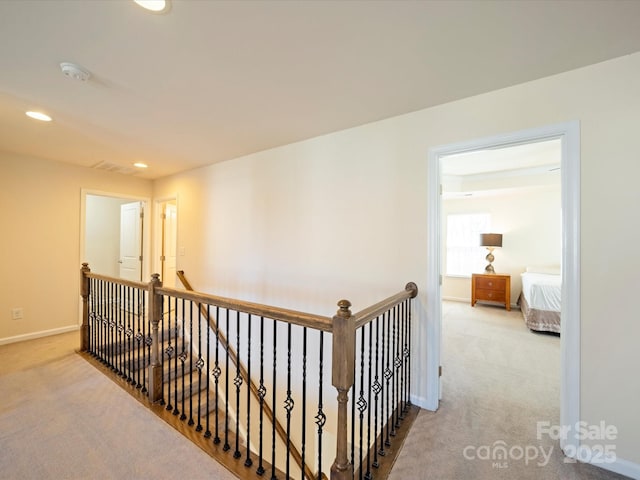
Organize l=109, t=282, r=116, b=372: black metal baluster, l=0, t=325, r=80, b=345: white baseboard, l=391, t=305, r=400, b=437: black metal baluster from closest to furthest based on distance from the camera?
l=391, t=305, r=400, b=437: black metal baluster, l=109, t=282, r=116, b=372: black metal baluster, l=0, t=325, r=80, b=345: white baseboard

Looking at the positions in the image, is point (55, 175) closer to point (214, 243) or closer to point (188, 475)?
point (214, 243)

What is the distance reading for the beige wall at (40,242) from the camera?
341 centimetres

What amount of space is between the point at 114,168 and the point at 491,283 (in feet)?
22.8

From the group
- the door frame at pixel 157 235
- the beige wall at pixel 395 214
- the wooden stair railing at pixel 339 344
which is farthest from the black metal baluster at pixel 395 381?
the door frame at pixel 157 235

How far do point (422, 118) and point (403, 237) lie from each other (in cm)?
98

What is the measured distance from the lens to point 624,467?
5.02ft

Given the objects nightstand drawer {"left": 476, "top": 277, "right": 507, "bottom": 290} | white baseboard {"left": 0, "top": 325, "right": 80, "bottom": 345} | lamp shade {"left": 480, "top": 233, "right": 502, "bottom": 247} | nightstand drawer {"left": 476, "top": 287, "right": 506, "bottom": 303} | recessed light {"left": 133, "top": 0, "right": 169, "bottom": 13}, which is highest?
recessed light {"left": 133, "top": 0, "right": 169, "bottom": 13}

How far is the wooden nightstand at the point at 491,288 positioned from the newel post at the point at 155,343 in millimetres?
5660

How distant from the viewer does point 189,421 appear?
1996mm

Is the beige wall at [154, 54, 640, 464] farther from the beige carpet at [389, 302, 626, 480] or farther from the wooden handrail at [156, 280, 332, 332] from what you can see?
the wooden handrail at [156, 280, 332, 332]

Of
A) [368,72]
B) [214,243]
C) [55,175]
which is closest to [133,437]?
[214,243]

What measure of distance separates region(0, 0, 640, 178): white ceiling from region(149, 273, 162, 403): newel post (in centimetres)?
148

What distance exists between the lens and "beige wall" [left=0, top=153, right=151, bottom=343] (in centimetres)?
341

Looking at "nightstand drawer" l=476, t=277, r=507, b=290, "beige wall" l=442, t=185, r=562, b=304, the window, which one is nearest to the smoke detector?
"beige wall" l=442, t=185, r=562, b=304
